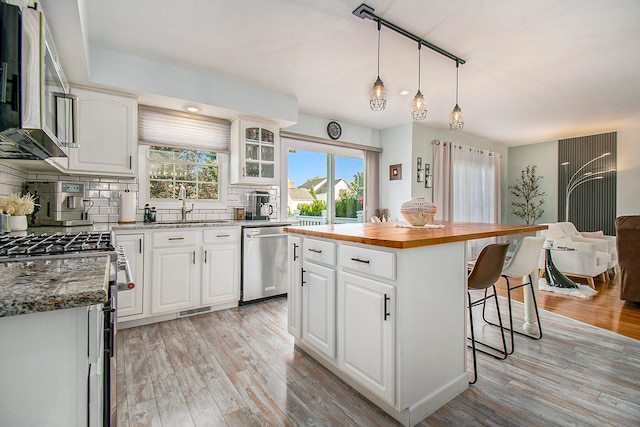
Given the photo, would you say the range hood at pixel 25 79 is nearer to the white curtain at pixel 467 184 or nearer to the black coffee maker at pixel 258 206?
the black coffee maker at pixel 258 206

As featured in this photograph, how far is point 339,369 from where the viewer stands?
6.56 ft

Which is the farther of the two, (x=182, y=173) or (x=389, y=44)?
(x=182, y=173)

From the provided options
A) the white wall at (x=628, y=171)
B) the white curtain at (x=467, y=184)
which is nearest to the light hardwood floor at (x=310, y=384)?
the white curtain at (x=467, y=184)

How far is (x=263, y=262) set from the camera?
356cm

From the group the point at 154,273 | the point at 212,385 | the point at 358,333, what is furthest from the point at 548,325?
the point at 154,273

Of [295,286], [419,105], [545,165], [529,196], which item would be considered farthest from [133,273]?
[545,165]

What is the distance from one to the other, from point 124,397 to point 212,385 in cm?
49

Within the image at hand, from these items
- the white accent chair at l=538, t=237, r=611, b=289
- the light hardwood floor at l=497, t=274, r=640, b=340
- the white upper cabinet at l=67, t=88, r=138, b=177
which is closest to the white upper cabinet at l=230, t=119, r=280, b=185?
the white upper cabinet at l=67, t=88, r=138, b=177

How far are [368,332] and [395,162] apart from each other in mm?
4117

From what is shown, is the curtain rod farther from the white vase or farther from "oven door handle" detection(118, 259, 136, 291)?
the white vase

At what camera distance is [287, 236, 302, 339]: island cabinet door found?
2320 millimetres

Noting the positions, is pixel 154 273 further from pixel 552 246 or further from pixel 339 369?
pixel 552 246

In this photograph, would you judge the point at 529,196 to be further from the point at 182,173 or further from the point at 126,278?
the point at 126,278

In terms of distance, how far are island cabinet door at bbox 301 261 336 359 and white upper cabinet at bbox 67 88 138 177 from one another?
6.78 ft
